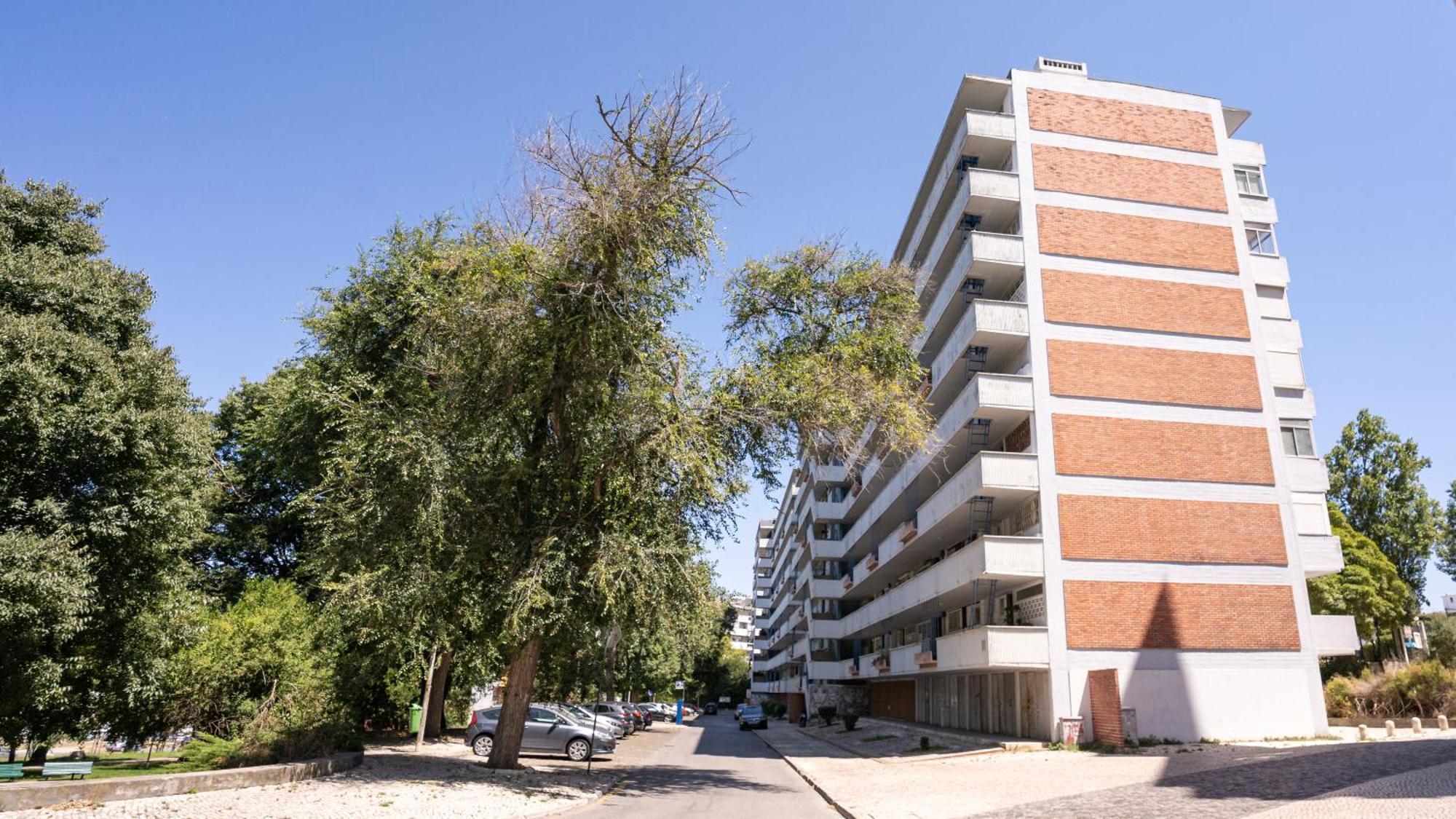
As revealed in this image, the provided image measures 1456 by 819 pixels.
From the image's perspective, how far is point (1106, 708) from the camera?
24.0m

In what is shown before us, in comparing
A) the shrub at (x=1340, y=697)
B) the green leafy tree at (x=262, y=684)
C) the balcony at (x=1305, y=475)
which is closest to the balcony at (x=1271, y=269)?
the balcony at (x=1305, y=475)

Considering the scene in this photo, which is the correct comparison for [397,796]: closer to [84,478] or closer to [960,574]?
[84,478]

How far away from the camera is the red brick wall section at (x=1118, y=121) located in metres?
31.8

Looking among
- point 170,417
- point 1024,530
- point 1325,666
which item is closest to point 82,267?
point 170,417

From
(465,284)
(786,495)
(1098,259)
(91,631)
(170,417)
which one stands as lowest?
(91,631)

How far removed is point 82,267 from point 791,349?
16.6 meters

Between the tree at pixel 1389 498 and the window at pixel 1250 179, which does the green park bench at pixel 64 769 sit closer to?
the window at pixel 1250 179

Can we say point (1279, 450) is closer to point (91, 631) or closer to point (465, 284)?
point (465, 284)

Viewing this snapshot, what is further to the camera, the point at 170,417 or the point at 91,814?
the point at 170,417

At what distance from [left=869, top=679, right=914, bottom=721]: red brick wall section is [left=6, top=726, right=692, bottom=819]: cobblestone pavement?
26.9m

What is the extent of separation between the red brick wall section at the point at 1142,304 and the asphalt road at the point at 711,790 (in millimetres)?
18118

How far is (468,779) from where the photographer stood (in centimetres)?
1622

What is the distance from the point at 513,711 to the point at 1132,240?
26.3 metres

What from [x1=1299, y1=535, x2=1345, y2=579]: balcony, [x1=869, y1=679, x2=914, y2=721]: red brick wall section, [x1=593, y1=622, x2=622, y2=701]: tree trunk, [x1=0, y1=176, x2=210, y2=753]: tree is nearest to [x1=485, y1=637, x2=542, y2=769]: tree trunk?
[x1=0, y1=176, x2=210, y2=753]: tree
